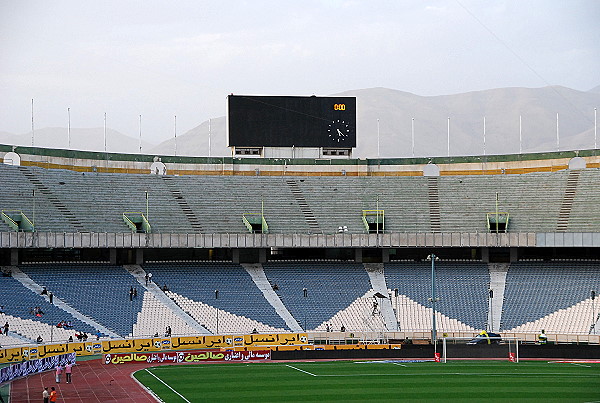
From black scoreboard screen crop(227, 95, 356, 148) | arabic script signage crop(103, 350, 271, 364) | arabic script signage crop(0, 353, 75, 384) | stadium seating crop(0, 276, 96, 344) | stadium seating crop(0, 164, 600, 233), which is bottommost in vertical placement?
arabic script signage crop(103, 350, 271, 364)

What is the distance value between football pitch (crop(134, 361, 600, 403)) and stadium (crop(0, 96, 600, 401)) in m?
2.06

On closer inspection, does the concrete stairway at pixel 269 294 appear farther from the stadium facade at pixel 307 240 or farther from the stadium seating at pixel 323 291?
the stadium seating at pixel 323 291

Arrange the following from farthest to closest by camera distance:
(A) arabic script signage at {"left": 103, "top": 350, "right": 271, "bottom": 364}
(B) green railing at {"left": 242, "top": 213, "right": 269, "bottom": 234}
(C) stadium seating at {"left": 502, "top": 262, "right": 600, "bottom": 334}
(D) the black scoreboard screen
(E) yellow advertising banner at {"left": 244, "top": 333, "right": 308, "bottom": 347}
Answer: (D) the black scoreboard screen → (B) green railing at {"left": 242, "top": 213, "right": 269, "bottom": 234} → (C) stadium seating at {"left": 502, "top": 262, "right": 600, "bottom": 334} → (E) yellow advertising banner at {"left": 244, "top": 333, "right": 308, "bottom": 347} → (A) arabic script signage at {"left": 103, "top": 350, "right": 271, "bottom": 364}

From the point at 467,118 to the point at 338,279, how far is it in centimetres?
8237

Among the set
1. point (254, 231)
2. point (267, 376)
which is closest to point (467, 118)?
point (254, 231)

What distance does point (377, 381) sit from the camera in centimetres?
4384

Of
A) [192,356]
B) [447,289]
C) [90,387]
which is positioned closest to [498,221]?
[447,289]

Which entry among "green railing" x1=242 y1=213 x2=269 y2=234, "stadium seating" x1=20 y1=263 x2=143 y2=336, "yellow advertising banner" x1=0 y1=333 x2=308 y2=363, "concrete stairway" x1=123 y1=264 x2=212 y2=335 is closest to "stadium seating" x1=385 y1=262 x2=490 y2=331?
"yellow advertising banner" x1=0 y1=333 x2=308 y2=363

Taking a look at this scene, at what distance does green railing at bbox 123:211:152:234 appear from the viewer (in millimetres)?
71562

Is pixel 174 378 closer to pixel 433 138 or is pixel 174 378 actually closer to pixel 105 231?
pixel 105 231

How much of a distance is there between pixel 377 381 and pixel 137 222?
34.7 metres

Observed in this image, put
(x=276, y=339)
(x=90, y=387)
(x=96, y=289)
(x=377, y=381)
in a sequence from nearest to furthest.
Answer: (x=90, y=387)
(x=377, y=381)
(x=276, y=339)
(x=96, y=289)

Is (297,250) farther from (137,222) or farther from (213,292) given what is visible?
(137,222)

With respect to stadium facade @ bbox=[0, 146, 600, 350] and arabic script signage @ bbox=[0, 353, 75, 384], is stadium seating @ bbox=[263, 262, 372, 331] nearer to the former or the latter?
stadium facade @ bbox=[0, 146, 600, 350]
